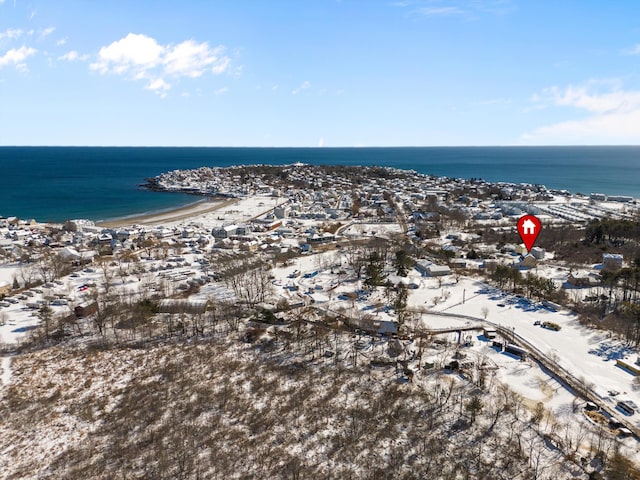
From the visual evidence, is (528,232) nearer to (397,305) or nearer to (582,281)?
(582,281)

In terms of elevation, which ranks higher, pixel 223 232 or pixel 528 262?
pixel 223 232

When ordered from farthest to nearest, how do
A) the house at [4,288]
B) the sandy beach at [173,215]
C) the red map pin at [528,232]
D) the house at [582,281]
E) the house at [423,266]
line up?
the sandy beach at [173,215], the red map pin at [528,232], the house at [423,266], the house at [582,281], the house at [4,288]

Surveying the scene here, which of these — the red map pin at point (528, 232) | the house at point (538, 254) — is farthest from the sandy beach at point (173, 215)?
the house at point (538, 254)

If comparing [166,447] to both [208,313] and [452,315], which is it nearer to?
[208,313]

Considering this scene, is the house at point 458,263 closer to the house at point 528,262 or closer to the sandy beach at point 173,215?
the house at point 528,262

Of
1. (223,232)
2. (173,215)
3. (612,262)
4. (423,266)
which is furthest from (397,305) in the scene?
(173,215)

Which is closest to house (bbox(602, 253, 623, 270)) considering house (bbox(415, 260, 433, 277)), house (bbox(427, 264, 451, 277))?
house (bbox(427, 264, 451, 277))

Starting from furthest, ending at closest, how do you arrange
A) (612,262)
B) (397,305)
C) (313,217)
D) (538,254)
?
(313,217), (538,254), (612,262), (397,305)
